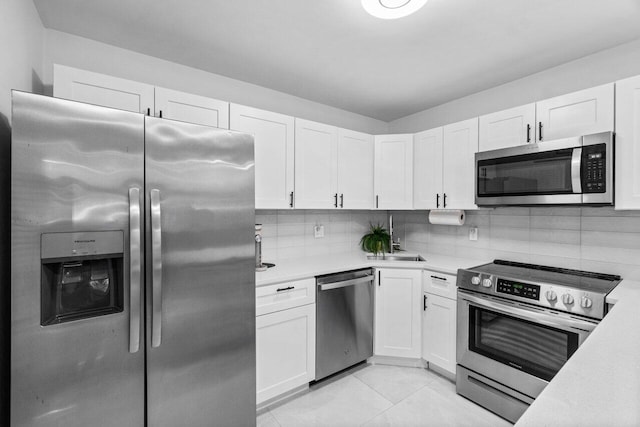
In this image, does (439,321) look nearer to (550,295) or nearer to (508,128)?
(550,295)

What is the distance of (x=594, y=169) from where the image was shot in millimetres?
1774

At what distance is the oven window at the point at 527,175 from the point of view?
1.89m

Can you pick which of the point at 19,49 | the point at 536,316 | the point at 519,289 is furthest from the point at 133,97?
the point at 536,316

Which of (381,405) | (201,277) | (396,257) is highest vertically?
(201,277)

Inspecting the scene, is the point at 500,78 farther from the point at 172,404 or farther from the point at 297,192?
the point at 172,404

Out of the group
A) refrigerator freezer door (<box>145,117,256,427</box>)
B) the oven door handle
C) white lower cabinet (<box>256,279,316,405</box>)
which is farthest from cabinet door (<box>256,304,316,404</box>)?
the oven door handle

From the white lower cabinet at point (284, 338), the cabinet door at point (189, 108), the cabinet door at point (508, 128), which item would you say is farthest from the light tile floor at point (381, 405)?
the cabinet door at point (189, 108)

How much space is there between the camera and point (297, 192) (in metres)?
2.47

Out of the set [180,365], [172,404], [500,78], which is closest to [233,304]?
[180,365]

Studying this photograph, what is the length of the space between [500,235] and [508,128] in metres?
0.93

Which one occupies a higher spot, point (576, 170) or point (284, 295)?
point (576, 170)

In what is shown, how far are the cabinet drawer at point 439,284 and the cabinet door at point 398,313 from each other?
0.19ft

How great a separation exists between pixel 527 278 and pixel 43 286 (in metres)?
2.54

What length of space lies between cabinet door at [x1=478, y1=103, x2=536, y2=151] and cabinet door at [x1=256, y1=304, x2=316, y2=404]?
6.14ft
